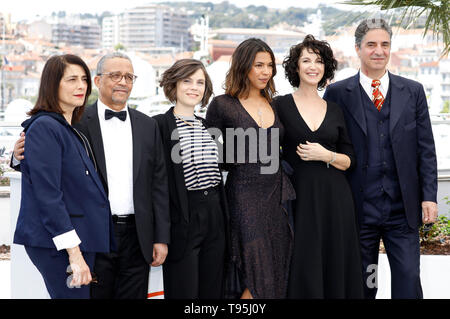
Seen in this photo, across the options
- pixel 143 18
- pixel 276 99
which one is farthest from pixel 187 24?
pixel 276 99

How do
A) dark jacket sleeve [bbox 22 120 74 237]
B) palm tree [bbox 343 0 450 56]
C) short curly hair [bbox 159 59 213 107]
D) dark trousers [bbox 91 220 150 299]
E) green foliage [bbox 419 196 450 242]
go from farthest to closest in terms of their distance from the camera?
green foliage [bbox 419 196 450 242], palm tree [bbox 343 0 450 56], short curly hair [bbox 159 59 213 107], dark trousers [bbox 91 220 150 299], dark jacket sleeve [bbox 22 120 74 237]

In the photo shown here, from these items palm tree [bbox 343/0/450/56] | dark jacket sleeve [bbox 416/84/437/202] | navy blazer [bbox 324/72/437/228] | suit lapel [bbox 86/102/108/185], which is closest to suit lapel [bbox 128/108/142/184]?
suit lapel [bbox 86/102/108/185]

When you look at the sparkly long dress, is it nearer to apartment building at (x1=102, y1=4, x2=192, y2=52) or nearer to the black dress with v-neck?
the black dress with v-neck

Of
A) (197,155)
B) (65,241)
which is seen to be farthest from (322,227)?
(65,241)

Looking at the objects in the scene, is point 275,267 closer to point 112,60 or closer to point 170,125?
point 170,125

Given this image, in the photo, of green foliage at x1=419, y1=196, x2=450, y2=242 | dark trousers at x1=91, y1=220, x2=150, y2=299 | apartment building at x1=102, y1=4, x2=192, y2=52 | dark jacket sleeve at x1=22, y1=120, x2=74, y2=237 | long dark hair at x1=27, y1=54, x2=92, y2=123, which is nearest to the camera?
dark jacket sleeve at x1=22, y1=120, x2=74, y2=237

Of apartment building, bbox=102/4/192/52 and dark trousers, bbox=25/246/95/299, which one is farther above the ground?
apartment building, bbox=102/4/192/52

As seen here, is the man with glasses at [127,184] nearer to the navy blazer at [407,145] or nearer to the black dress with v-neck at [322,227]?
the black dress with v-neck at [322,227]

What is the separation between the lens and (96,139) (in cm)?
231

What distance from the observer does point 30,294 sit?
9.36 feet

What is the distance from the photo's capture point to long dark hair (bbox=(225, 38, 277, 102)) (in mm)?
2660

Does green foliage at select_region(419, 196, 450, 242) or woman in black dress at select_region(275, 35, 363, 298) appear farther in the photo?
green foliage at select_region(419, 196, 450, 242)

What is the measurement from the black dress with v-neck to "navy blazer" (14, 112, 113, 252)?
90cm

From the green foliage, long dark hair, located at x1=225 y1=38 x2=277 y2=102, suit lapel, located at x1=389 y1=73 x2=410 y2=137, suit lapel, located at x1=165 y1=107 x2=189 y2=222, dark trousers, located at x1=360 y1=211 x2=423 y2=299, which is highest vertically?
long dark hair, located at x1=225 y1=38 x2=277 y2=102
